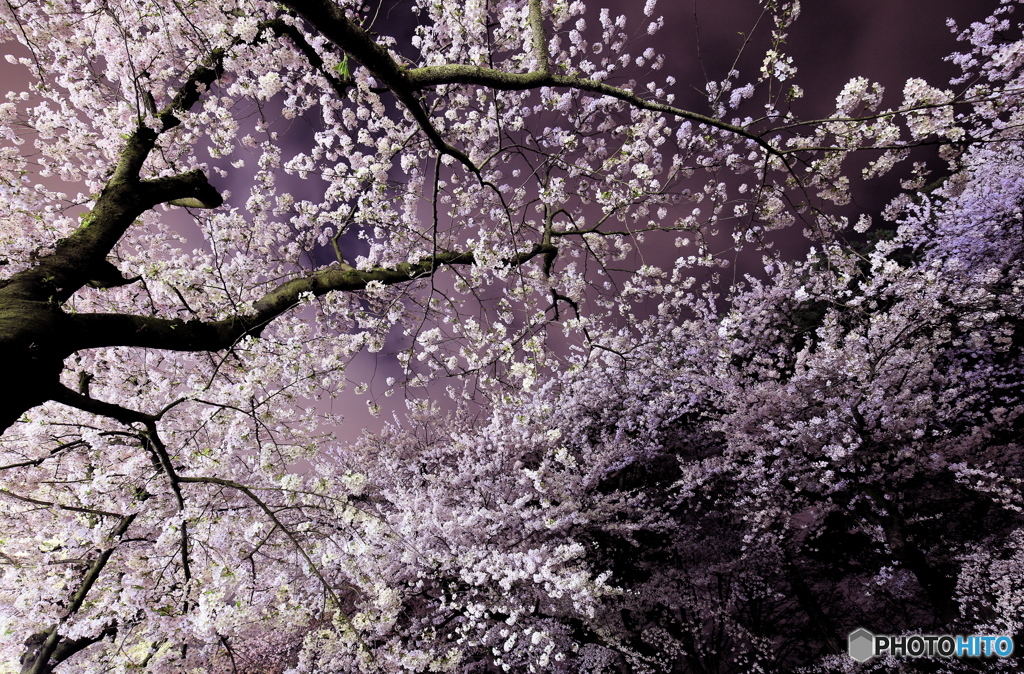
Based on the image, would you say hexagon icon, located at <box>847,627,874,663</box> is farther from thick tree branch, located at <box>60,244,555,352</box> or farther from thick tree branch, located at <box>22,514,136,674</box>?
thick tree branch, located at <box>22,514,136,674</box>

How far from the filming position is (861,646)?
10.4 m

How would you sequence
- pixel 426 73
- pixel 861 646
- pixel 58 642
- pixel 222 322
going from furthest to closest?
pixel 861 646 → pixel 58 642 → pixel 222 322 → pixel 426 73

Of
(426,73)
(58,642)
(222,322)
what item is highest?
(426,73)

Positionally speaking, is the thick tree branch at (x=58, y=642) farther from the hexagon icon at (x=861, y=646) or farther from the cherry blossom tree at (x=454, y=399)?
the hexagon icon at (x=861, y=646)

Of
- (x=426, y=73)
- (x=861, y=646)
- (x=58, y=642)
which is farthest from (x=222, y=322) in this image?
(x=861, y=646)

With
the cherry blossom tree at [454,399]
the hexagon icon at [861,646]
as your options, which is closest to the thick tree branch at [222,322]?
the cherry blossom tree at [454,399]

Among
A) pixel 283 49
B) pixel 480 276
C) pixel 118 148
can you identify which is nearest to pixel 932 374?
pixel 480 276

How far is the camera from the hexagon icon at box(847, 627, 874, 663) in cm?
976

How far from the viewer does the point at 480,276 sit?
663 centimetres

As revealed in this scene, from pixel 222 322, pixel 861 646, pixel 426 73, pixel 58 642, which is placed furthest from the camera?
pixel 861 646

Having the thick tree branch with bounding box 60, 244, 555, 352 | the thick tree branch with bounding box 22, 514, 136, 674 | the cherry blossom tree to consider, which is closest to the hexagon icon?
the cherry blossom tree

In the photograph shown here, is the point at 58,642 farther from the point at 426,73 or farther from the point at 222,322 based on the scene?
the point at 426,73

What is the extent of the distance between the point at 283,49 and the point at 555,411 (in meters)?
10.5

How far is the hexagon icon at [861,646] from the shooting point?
32.0ft
